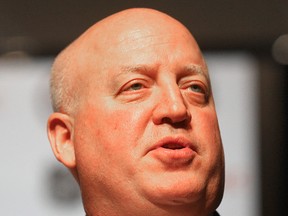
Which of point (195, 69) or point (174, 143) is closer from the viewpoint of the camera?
point (174, 143)

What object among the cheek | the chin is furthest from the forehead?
the chin

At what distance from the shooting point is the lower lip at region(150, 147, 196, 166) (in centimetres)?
163

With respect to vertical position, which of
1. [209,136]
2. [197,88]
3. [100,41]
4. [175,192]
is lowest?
[175,192]

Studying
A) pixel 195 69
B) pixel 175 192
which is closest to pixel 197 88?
pixel 195 69

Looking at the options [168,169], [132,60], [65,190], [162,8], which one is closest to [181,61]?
[132,60]

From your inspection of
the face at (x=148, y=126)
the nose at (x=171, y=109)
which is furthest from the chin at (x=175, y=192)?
the nose at (x=171, y=109)

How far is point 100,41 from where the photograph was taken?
1.78 metres

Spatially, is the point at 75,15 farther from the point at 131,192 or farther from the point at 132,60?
the point at 131,192

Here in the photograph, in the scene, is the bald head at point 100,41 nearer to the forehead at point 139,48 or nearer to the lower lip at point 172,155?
the forehead at point 139,48

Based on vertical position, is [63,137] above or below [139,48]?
below

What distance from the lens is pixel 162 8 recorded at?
2262 millimetres

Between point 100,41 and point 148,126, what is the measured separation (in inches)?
8.9

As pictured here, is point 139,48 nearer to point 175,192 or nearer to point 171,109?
point 171,109

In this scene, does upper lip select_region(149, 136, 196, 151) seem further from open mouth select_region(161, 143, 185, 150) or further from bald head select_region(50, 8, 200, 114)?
bald head select_region(50, 8, 200, 114)
